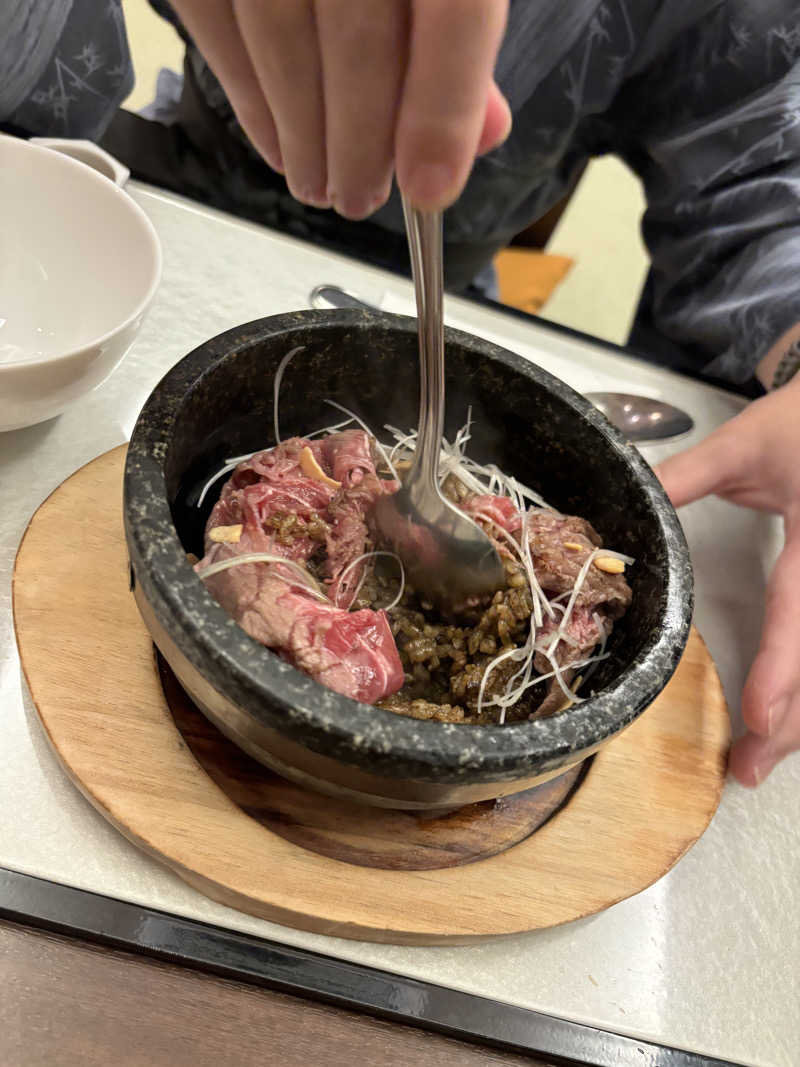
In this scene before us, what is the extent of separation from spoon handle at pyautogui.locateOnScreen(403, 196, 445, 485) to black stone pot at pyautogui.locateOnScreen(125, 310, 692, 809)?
19 cm

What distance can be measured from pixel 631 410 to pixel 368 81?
1026mm

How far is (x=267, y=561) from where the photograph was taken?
877 mm

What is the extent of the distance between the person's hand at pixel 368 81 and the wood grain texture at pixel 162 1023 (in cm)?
74

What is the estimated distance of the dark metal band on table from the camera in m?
0.79

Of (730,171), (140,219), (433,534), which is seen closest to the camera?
(433,534)

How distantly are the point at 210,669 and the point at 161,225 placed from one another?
1.05 m

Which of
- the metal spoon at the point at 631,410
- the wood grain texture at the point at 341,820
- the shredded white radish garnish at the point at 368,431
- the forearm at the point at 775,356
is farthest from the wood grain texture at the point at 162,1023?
the forearm at the point at 775,356

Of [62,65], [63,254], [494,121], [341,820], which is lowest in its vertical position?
[341,820]

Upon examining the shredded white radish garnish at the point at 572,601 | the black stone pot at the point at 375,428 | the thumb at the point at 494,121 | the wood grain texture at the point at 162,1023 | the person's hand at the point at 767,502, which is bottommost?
the wood grain texture at the point at 162,1023

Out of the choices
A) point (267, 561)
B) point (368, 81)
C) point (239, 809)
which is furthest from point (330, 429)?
point (368, 81)

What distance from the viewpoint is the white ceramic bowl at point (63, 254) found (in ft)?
3.73

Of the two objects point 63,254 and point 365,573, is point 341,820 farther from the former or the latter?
point 63,254

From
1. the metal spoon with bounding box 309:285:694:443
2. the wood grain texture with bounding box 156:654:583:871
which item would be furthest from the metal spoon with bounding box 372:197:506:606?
the metal spoon with bounding box 309:285:694:443

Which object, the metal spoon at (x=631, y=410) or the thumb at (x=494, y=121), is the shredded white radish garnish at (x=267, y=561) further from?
the metal spoon at (x=631, y=410)
